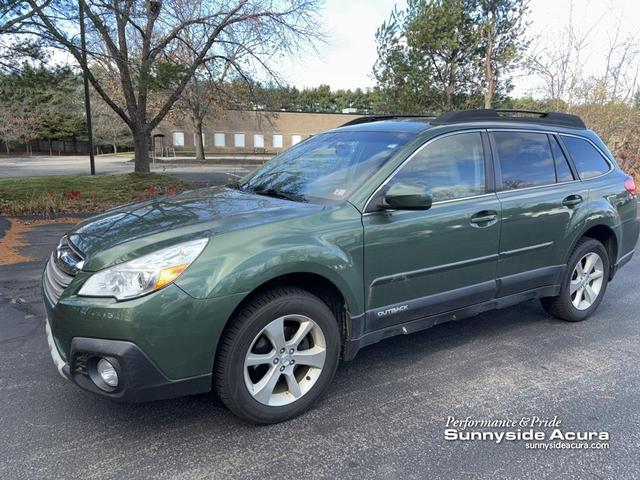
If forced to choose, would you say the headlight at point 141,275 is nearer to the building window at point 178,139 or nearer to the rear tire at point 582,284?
the rear tire at point 582,284

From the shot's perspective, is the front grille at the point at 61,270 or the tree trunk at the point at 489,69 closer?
the front grille at the point at 61,270

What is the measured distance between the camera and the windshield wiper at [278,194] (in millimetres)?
3222

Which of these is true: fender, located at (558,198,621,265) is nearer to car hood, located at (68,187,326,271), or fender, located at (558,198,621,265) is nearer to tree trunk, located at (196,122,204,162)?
car hood, located at (68,187,326,271)

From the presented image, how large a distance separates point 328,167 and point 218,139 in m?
49.4

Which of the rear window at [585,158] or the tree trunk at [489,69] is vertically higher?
the tree trunk at [489,69]

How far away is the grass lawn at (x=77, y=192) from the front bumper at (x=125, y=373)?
8432mm

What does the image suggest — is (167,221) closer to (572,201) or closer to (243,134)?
(572,201)

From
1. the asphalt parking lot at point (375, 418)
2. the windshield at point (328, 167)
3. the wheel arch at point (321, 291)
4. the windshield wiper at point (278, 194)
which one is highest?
the windshield at point (328, 167)

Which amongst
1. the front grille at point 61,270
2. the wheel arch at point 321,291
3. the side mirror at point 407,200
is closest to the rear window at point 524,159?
the side mirror at point 407,200

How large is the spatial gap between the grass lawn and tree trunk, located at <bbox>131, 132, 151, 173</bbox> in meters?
1.34

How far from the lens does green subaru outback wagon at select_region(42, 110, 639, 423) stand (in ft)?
7.89

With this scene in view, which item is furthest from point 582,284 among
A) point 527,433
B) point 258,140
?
point 258,140

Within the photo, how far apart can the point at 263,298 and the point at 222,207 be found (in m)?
0.76

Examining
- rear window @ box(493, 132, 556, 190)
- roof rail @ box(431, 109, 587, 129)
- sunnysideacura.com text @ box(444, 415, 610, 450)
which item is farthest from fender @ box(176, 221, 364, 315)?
rear window @ box(493, 132, 556, 190)
